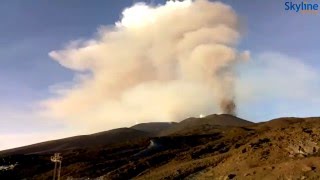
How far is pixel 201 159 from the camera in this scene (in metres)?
93.9

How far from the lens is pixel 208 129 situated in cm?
17925

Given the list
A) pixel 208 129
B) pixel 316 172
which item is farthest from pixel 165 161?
pixel 208 129

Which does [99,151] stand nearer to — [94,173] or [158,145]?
[158,145]

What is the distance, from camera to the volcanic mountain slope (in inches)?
2702

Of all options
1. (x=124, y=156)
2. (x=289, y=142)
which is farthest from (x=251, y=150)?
(x=124, y=156)

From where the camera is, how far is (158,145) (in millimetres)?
131875

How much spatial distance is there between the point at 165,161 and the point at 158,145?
1050 inches

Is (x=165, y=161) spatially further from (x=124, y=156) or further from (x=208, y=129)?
(x=208, y=129)

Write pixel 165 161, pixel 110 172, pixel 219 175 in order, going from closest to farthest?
pixel 219 175
pixel 110 172
pixel 165 161

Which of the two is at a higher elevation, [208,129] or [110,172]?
[208,129]

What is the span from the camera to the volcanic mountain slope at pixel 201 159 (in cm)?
6862

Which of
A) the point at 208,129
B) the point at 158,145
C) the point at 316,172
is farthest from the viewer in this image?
the point at 208,129

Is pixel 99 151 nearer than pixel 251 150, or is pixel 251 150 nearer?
pixel 251 150

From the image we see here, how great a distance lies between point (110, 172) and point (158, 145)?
3452 centimetres
